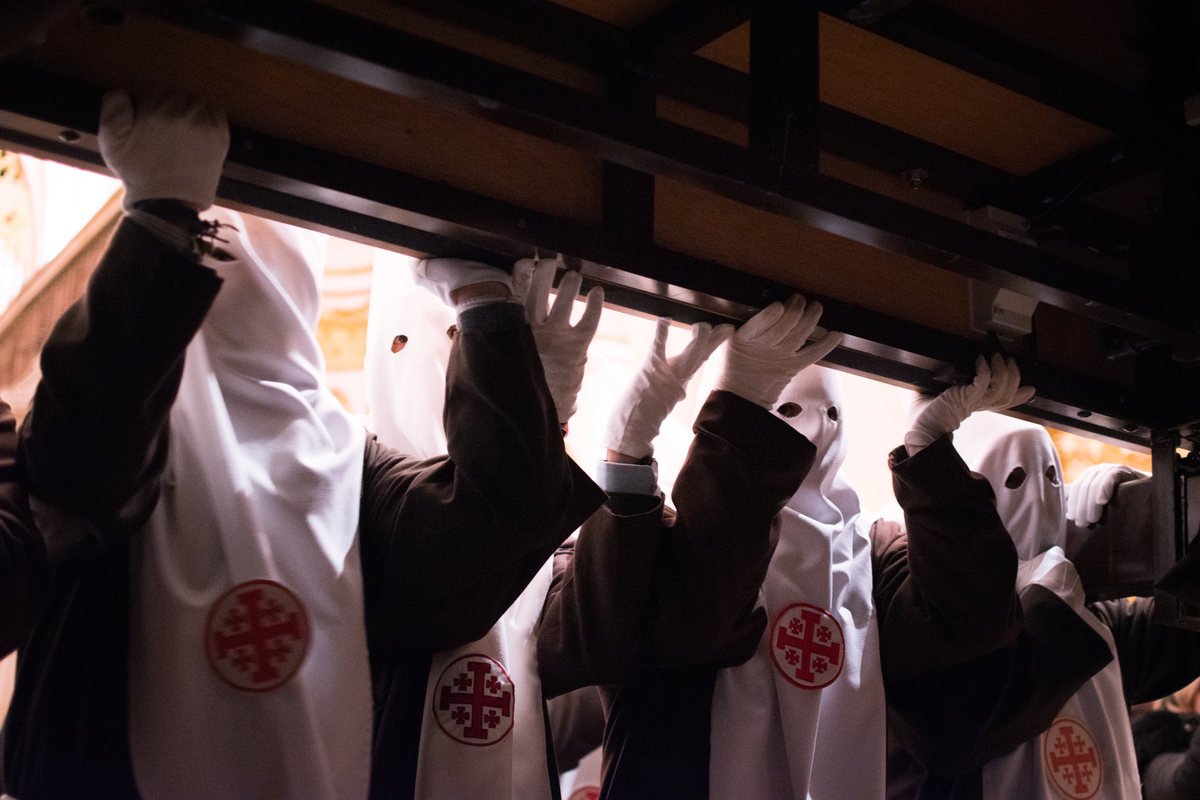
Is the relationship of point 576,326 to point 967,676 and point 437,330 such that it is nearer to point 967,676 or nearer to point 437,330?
point 437,330

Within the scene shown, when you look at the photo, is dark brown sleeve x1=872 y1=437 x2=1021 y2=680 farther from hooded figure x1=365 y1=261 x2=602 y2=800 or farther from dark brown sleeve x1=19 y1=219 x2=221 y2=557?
dark brown sleeve x1=19 y1=219 x2=221 y2=557

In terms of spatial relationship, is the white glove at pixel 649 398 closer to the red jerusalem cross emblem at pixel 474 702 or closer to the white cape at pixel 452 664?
the white cape at pixel 452 664

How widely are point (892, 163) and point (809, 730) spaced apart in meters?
0.96

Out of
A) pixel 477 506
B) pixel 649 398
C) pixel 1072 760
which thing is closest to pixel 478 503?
pixel 477 506

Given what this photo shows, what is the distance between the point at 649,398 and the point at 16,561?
36.4 inches

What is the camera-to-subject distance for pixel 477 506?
1.49 m

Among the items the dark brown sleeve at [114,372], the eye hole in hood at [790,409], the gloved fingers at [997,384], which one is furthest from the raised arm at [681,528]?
the dark brown sleeve at [114,372]

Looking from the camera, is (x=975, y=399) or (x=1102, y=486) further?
(x=1102, y=486)

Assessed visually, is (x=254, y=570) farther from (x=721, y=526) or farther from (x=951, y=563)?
(x=951, y=563)

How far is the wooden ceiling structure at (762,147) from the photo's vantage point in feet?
3.76

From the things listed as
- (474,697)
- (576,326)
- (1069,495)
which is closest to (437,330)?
(576,326)

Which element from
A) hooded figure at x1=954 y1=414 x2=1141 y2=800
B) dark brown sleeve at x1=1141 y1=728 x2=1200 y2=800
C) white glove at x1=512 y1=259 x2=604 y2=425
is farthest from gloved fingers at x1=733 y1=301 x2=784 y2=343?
dark brown sleeve at x1=1141 y1=728 x2=1200 y2=800

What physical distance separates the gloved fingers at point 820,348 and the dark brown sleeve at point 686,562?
0.40 feet

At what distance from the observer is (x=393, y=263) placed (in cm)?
184
